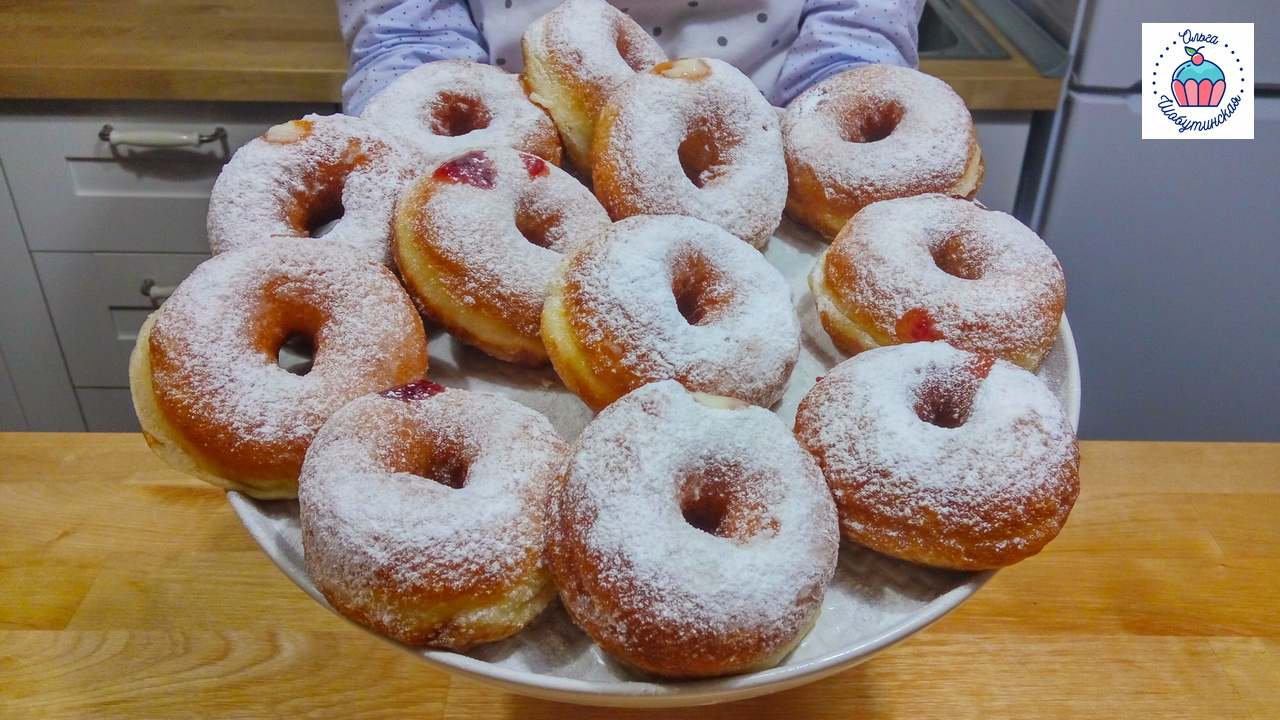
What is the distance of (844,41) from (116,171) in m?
1.45

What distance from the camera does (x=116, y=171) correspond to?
1762 millimetres

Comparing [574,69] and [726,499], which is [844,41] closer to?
[574,69]

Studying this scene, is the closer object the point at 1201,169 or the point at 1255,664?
the point at 1255,664

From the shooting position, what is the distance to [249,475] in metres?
0.68

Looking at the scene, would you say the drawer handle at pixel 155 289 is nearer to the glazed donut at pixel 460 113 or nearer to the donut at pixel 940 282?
the glazed donut at pixel 460 113

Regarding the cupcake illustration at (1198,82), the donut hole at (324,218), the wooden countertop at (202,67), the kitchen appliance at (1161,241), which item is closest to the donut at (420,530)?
the donut hole at (324,218)

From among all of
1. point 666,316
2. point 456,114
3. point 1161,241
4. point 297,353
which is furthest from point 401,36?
point 1161,241

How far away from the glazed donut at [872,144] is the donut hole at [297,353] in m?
0.57

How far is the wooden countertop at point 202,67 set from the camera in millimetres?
1570

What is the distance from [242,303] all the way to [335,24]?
131 centimetres

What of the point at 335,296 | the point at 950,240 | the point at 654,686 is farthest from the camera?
the point at 950,240

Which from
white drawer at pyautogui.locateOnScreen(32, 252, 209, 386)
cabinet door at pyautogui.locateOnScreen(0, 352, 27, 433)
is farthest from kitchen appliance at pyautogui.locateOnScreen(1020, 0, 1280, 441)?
cabinet door at pyautogui.locateOnScreen(0, 352, 27, 433)

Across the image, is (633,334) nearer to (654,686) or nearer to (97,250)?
(654,686)

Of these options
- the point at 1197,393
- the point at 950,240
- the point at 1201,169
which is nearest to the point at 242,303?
the point at 950,240
